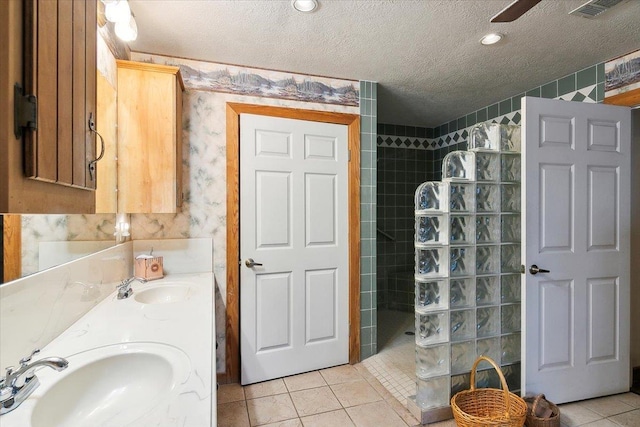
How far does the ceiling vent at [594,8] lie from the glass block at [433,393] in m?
2.15

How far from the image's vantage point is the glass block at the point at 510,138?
2020mm

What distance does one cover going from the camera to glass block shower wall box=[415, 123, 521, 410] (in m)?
1.87

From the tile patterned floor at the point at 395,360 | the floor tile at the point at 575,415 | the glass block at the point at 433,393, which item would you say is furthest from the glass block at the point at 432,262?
the floor tile at the point at 575,415

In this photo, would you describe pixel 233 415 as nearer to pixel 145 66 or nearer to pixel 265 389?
pixel 265 389

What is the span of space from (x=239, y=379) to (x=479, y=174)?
7.13ft

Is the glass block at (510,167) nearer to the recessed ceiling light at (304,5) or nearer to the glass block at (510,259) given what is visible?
the glass block at (510,259)

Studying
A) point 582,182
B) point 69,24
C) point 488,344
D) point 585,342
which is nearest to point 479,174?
point 582,182

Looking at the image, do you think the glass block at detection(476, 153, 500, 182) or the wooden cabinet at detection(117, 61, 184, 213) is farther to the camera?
the glass block at detection(476, 153, 500, 182)

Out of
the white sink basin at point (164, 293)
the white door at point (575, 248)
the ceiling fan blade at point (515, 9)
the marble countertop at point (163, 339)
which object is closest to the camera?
the marble countertop at point (163, 339)

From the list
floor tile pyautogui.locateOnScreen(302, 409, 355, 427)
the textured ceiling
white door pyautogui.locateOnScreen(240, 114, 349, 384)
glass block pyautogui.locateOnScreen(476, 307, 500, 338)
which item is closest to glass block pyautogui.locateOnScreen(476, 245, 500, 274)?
glass block pyautogui.locateOnScreen(476, 307, 500, 338)

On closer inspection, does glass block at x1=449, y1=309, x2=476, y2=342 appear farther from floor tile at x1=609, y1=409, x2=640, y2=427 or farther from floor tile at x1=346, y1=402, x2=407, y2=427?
floor tile at x1=609, y1=409, x2=640, y2=427

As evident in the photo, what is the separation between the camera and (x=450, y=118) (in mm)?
3766

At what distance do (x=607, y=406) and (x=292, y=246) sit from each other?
2283 millimetres

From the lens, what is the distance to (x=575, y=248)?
2.01 meters
